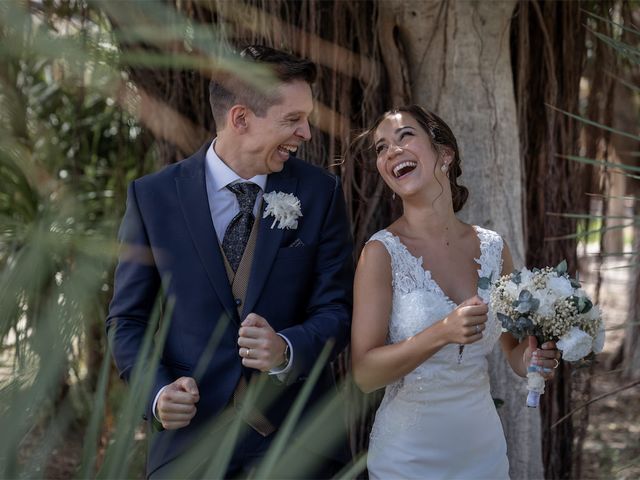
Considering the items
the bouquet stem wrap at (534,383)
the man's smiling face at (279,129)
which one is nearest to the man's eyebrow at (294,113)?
the man's smiling face at (279,129)

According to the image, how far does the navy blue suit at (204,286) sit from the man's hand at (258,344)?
0.17m

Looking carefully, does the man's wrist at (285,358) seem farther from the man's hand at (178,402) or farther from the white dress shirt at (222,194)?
the white dress shirt at (222,194)

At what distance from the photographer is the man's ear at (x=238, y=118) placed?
277 centimetres

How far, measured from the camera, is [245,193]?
2785 millimetres

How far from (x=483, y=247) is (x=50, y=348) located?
87.4 inches

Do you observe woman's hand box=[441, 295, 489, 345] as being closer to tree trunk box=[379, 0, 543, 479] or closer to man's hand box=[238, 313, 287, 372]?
man's hand box=[238, 313, 287, 372]

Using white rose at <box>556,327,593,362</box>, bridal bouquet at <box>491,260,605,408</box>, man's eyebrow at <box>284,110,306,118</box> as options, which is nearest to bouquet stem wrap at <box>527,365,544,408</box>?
bridal bouquet at <box>491,260,605,408</box>

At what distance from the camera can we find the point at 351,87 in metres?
3.88

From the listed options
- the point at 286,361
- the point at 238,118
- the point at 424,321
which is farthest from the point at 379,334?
the point at 238,118

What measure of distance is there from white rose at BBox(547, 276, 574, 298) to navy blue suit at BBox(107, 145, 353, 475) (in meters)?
0.64

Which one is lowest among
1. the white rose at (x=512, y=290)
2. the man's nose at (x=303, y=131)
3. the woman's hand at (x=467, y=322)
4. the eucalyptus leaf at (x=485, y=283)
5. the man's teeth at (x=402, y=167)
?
the woman's hand at (x=467, y=322)

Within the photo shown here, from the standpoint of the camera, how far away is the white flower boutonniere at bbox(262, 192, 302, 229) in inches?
107

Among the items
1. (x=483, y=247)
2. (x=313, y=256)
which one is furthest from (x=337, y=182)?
(x=483, y=247)

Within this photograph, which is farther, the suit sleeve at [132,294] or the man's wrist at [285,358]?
the suit sleeve at [132,294]
